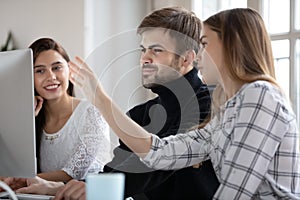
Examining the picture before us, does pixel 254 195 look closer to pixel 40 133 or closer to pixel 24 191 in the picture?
pixel 24 191

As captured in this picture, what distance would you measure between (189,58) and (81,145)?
62 centimetres

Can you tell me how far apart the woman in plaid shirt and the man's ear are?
0.18 meters

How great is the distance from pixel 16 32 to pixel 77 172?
176cm

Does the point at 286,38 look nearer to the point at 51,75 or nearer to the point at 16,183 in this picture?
the point at 51,75

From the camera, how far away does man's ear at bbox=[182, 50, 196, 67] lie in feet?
4.85

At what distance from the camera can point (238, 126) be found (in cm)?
105

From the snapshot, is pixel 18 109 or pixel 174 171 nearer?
pixel 18 109

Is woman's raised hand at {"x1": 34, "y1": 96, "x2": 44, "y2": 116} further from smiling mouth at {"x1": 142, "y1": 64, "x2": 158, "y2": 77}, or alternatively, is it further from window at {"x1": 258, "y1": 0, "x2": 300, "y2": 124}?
window at {"x1": 258, "y1": 0, "x2": 300, "y2": 124}

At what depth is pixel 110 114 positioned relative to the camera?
1288 mm

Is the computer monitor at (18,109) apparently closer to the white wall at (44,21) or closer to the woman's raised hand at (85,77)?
the woman's raised hand at (85,77)

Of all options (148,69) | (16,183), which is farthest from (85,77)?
(16,183)

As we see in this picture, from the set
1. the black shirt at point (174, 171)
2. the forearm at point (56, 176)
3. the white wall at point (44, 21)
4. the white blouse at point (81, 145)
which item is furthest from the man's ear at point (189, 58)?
the white wall at point (44, 21)

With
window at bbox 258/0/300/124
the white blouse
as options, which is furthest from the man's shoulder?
window at bbox 258/0/300/124

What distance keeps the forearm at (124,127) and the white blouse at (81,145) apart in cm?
53
